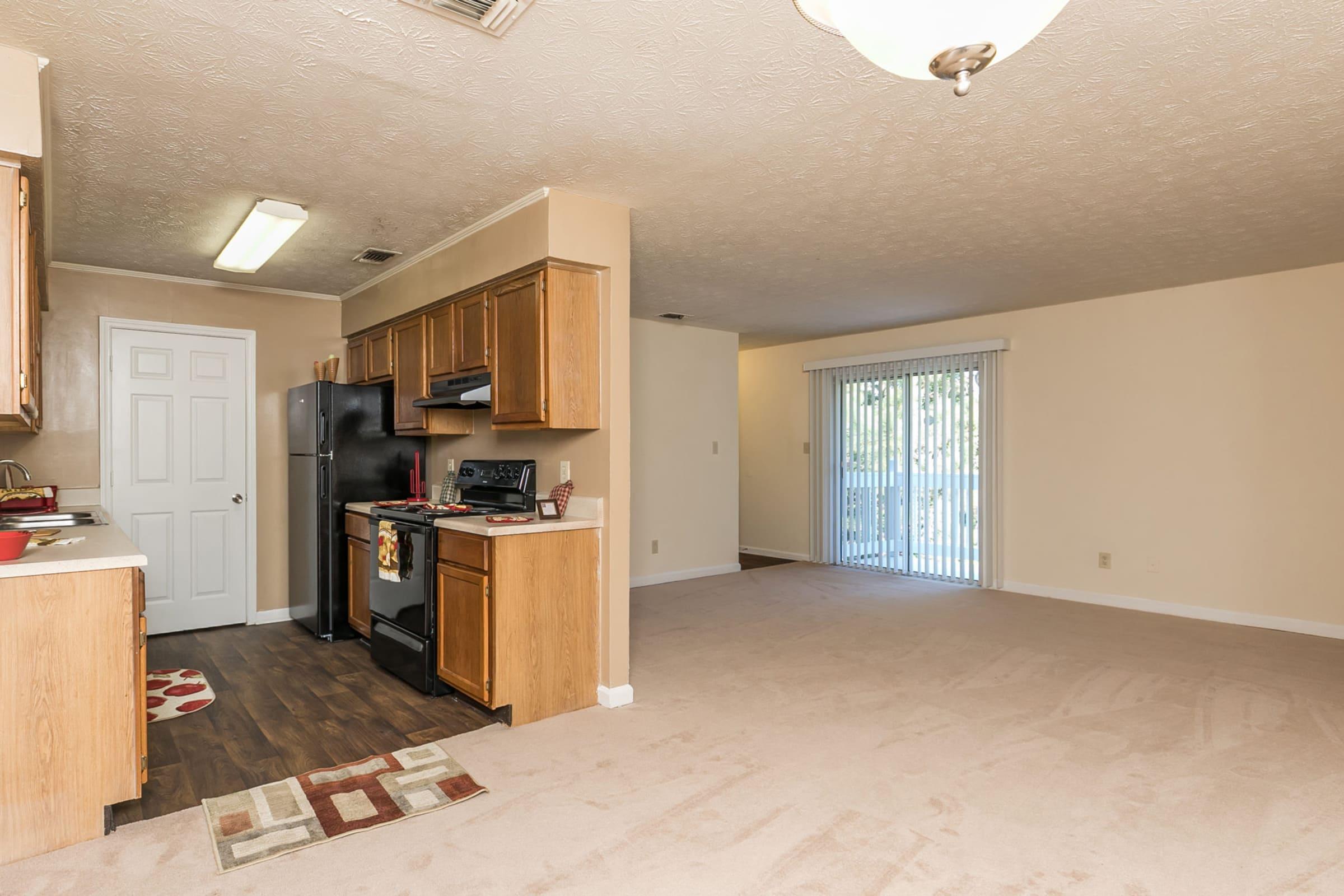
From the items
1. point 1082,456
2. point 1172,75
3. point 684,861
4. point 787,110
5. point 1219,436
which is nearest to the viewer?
point 684,861

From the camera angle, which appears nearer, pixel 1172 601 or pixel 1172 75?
pixel 1172 75

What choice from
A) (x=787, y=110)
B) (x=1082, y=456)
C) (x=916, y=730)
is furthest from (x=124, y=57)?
(x=1082, y=456)

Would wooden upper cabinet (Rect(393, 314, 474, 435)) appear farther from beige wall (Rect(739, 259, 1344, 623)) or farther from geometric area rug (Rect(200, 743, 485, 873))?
beige wall (Rect(739, 259, 1344, 623))

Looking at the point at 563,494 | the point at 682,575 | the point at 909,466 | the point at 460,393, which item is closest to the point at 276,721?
the point at 563,494

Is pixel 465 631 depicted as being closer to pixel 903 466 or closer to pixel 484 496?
pixel 484 496

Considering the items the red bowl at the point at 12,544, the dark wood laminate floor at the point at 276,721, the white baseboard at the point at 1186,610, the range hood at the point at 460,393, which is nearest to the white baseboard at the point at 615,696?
the dark wood laminate floor at the point at 276,721

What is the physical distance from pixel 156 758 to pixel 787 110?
3.40 metres

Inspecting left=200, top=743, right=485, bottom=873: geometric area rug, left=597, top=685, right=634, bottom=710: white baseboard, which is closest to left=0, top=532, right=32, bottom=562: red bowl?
left=200, top=743, right=485, bottom=873: geometric area rug

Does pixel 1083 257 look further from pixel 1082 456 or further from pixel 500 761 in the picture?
pixel 500 761

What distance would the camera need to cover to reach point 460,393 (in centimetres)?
411

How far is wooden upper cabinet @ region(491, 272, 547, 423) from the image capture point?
135 inches

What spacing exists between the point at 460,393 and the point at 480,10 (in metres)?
2.39

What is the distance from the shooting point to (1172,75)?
2363 mm

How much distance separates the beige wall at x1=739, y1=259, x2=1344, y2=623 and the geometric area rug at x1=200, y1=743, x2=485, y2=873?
5.16 m
